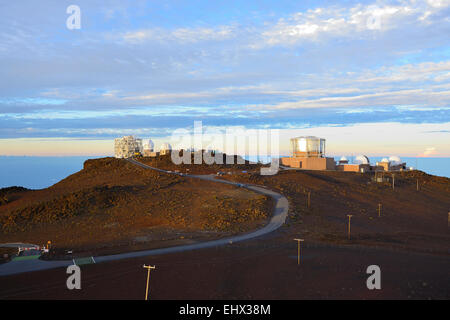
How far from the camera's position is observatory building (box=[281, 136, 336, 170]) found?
233 feet

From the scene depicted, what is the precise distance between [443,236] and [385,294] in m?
19.0

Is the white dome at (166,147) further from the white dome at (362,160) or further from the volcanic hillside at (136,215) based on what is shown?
the white dome at (362,160)

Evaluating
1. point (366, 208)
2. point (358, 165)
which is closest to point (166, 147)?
point (358, 165)

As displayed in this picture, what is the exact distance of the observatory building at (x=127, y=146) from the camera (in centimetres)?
10594

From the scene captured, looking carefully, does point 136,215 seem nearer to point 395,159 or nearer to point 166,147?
point 166,147

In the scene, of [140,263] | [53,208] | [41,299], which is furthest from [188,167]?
[41,299]

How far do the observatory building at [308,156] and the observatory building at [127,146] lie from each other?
167 ft

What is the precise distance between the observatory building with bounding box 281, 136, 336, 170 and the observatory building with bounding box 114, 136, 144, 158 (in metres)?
51.0

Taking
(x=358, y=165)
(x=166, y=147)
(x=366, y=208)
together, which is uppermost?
(x=166, y=147)

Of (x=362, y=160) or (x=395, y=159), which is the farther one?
(x=395, y=159)

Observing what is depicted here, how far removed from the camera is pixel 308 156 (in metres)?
74.3

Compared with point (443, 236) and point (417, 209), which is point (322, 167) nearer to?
point (417, 209)

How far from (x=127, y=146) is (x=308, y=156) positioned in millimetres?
60729

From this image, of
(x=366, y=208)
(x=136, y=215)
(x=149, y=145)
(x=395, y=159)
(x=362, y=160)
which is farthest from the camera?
(x=149, y=145)
